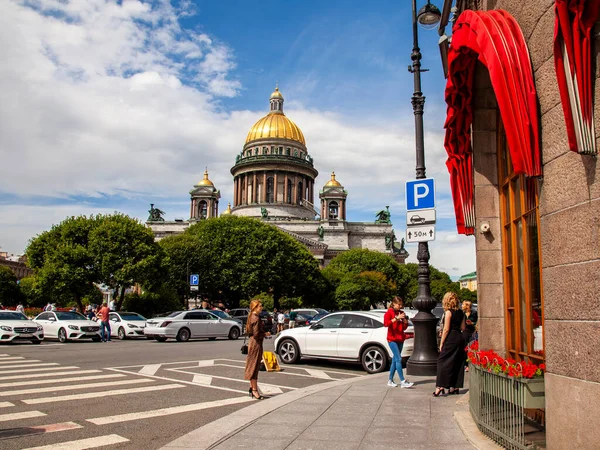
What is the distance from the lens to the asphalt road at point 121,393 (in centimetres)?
711

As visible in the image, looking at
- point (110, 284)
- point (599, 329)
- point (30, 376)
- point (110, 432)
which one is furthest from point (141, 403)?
point (110, 284)

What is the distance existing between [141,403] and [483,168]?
6579mm

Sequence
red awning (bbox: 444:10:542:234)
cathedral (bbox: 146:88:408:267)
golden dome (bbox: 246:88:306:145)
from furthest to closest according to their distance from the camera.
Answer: golden dome (bbox: 246:88:306:145), cathedral (bbox: 146:88:408:267), red awning (bbox: 444:10:542:234)

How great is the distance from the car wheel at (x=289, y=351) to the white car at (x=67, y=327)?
11976mm

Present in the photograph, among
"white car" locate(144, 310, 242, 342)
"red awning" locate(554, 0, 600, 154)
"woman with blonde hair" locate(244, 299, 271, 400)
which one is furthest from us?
"white car" locate(144, 310, 242, 342)

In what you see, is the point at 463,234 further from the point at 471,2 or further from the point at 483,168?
the point at 471,2

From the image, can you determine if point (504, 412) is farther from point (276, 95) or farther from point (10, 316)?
point (276, 95)

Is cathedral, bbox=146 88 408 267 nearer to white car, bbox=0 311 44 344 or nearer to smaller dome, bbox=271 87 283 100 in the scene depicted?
smaller dome, bbox=271 87 283 100

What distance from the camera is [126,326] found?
1086 inches

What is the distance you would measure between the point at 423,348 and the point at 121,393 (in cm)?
637

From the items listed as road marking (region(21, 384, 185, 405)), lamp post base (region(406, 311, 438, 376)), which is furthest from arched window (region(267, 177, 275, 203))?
road marking (region(21, 384, 185, 405))

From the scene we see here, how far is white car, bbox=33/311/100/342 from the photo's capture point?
2412cm

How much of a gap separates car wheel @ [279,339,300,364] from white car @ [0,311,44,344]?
12.4 metres

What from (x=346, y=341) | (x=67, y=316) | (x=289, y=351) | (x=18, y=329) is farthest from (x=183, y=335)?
(x=346, y=341)
